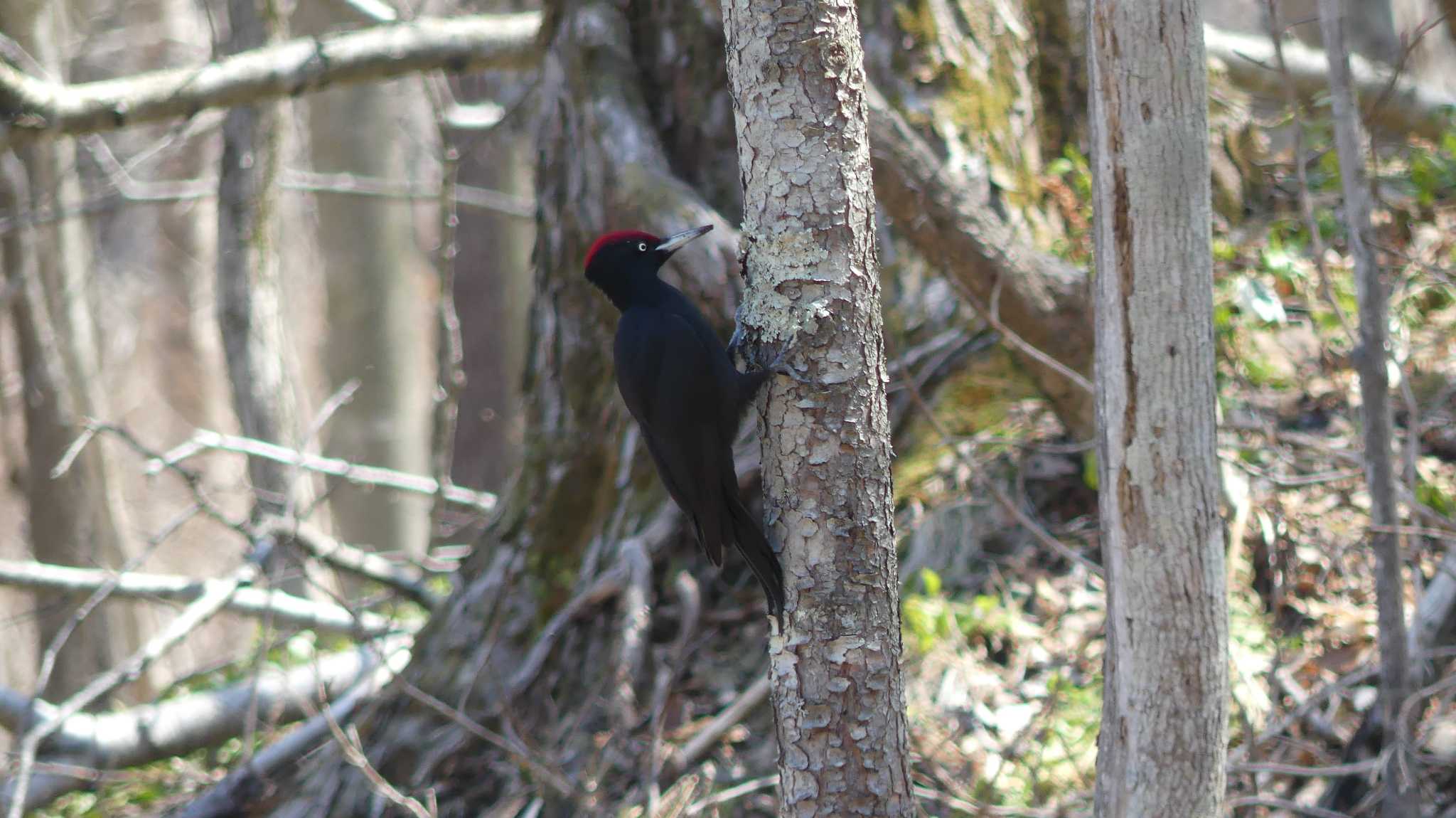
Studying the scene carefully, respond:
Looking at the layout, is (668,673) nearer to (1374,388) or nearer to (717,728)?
(717,728)

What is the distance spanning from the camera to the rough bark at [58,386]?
6535mm

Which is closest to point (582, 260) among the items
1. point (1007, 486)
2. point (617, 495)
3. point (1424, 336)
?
point (617, 495)

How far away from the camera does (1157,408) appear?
2158mm

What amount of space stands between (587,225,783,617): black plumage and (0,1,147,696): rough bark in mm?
4847

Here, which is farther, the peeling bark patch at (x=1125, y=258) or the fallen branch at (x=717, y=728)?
the fallen branch at (x=717, y=728)

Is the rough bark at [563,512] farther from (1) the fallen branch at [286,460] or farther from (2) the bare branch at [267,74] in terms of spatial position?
(2) the bare branch at [267,74]

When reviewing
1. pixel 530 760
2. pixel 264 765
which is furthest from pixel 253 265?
pixel 530 760

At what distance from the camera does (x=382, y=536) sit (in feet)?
29.3

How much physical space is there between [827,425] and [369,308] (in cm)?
728

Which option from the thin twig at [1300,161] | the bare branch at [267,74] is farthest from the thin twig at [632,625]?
the bare branch at [267,74]

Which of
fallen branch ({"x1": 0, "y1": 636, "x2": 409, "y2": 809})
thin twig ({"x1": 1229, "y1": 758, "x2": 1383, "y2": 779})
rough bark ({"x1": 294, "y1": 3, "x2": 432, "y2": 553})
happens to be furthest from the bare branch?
thin twig ({"x1": 1229, "y1": 758, "x2": 1383, "y2": 779})

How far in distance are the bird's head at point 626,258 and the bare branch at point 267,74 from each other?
217 cm

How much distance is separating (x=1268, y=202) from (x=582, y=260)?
113 inches

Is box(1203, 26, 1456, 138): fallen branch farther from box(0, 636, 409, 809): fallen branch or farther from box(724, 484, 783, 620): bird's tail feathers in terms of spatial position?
box(0, 636, 409, 809): fallen branch
